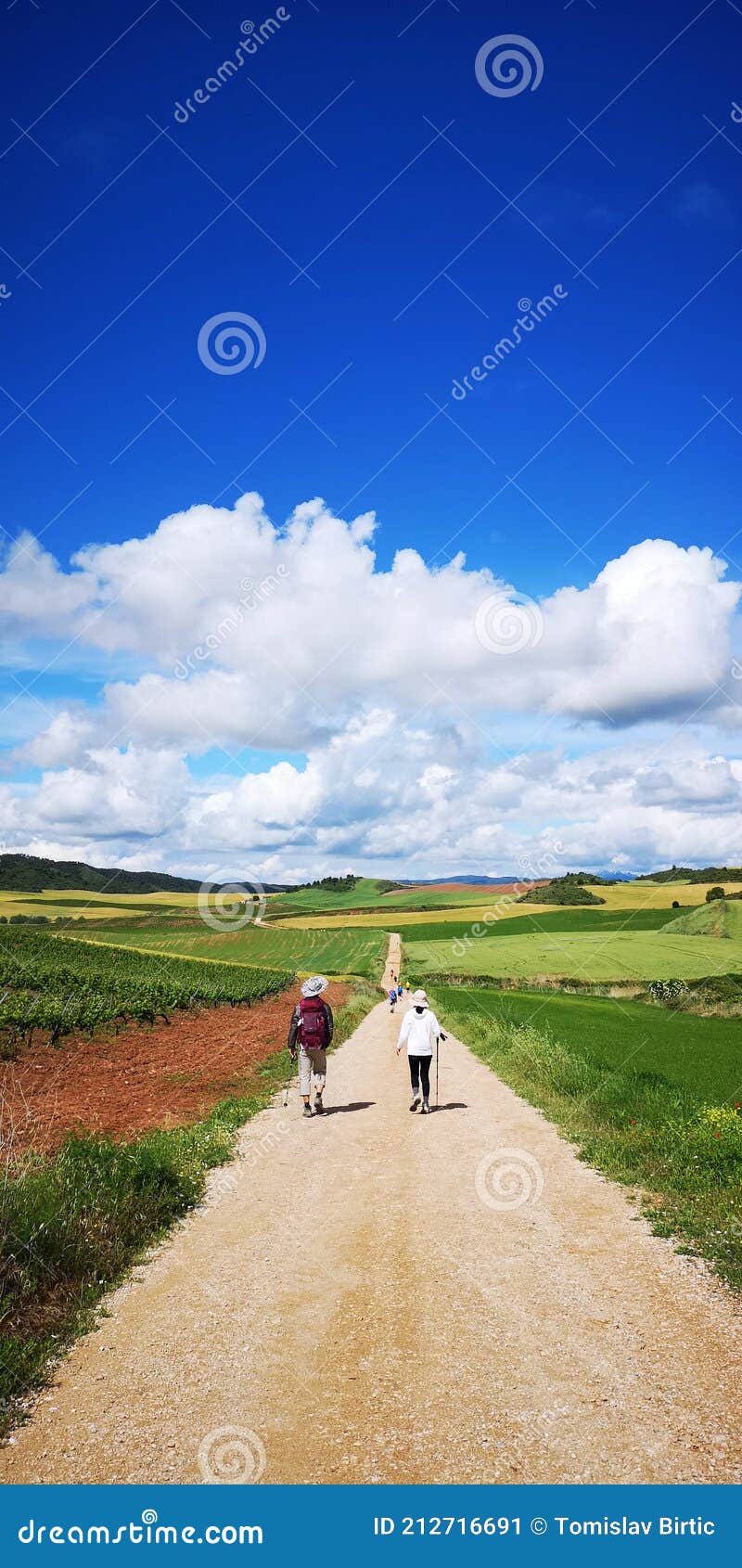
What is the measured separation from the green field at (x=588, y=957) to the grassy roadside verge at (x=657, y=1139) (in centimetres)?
3878

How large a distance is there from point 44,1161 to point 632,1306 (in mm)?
5993

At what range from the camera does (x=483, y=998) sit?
4456 centimetres

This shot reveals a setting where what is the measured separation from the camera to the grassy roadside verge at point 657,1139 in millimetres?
7918

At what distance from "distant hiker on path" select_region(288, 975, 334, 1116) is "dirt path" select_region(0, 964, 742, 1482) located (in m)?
4.31

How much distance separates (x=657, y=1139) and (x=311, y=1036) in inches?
242

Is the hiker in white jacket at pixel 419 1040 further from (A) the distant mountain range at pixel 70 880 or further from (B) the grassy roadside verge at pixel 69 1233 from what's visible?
(A) the distant mountain range at pixel 70 880

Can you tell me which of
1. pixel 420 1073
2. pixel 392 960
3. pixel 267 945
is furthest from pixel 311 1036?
pixel 267 945

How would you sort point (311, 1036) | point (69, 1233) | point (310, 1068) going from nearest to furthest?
1. point (69, 1233)
2. point (311, 1036)
3. point (310, 1068)

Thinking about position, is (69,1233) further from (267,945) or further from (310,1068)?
(267,945)

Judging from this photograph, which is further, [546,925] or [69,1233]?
[546,925]

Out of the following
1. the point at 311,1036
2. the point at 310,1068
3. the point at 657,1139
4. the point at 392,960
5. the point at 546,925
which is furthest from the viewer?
the point at 546,925

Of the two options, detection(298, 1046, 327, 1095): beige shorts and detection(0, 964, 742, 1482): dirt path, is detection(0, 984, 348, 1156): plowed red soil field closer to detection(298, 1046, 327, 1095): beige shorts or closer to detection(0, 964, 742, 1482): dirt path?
detection(298, 1046, 327, 1095): beige shorts

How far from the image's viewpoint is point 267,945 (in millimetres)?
88688

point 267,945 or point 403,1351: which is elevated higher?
point 403,1351
